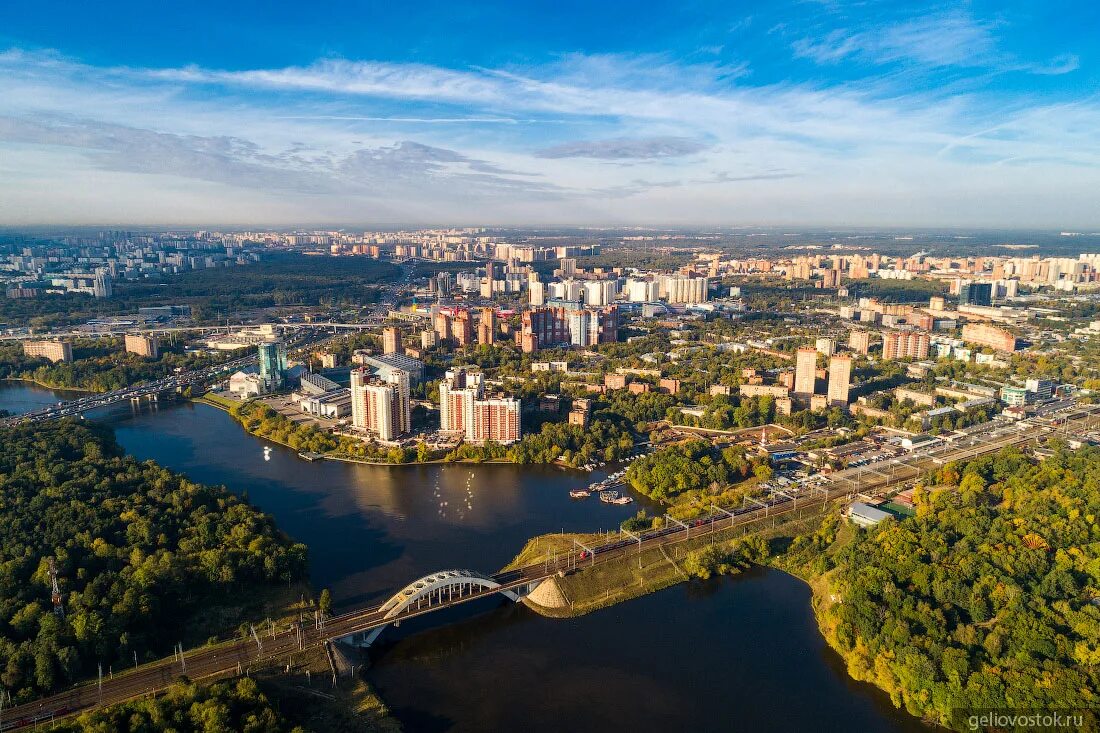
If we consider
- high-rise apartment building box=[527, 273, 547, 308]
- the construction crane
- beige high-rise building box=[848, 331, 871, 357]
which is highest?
high-rise apartment building box=[527, 273, 547, 308]

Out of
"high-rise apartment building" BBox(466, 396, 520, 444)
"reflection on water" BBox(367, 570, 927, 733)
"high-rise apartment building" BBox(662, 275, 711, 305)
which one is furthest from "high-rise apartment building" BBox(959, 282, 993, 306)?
"reflection on water" BBox(367, 570, 927, 733)

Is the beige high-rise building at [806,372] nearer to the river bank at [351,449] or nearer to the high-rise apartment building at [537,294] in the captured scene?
the river bank at [351,449]

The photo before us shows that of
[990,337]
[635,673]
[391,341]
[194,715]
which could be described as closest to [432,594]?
[635,673]

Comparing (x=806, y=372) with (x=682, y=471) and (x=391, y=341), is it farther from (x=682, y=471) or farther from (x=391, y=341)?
(x=391, y=341)

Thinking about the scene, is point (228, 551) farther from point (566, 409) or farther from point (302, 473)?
point (566, 409)

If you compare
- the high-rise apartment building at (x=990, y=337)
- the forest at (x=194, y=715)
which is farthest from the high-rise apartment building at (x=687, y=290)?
the forest at (x=194, y=715)

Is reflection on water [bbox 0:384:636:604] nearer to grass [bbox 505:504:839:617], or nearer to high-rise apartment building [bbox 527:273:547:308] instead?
grass [bbox 505:504:839:617]

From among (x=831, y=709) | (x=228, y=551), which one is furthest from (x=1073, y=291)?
(x=228, y=551)
